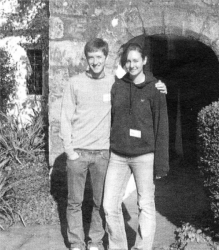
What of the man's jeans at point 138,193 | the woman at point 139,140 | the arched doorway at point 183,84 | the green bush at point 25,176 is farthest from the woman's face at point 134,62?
the arched doorway at point 183,84

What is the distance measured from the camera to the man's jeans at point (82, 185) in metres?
4.72

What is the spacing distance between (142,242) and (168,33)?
3118 millimetres

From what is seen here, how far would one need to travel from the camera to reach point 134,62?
450 centimetres

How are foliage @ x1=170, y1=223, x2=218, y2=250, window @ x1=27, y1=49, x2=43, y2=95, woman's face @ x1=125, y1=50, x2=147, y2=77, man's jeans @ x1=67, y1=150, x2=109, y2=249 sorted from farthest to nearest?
window @ x1=27, y1=49, x2=43, y2=95, foliage @ x1=170, y1=223, x2=218, y2=250, man's jeans @ x1=67, y1=150, x2=109, y2=249, woman's face @ x1=125, y1=50, x2=147, y2=77

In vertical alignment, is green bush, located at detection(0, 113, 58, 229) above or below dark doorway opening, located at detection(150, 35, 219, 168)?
below

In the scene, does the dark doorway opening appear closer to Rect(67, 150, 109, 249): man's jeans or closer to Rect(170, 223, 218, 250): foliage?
Rect(170, 223, 218, 250): foliage

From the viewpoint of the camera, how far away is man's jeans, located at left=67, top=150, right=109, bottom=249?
472 centimetres

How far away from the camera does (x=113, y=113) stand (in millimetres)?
4711

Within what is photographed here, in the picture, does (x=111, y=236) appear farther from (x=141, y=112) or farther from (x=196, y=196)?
(x=196, y=196)

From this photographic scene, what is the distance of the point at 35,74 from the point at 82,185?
7.52 meters

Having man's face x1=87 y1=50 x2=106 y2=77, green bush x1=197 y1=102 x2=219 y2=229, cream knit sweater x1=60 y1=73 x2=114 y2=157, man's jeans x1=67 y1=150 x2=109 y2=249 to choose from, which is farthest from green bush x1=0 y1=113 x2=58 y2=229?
man's face x1=87 y1=50 x2=106 y2=77

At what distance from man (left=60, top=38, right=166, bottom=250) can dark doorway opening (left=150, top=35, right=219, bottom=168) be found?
5203mm

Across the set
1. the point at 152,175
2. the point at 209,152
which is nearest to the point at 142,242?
the point at 152,175

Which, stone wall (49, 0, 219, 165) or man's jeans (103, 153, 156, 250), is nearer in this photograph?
man's jeans (103, 153, 156, 250)
